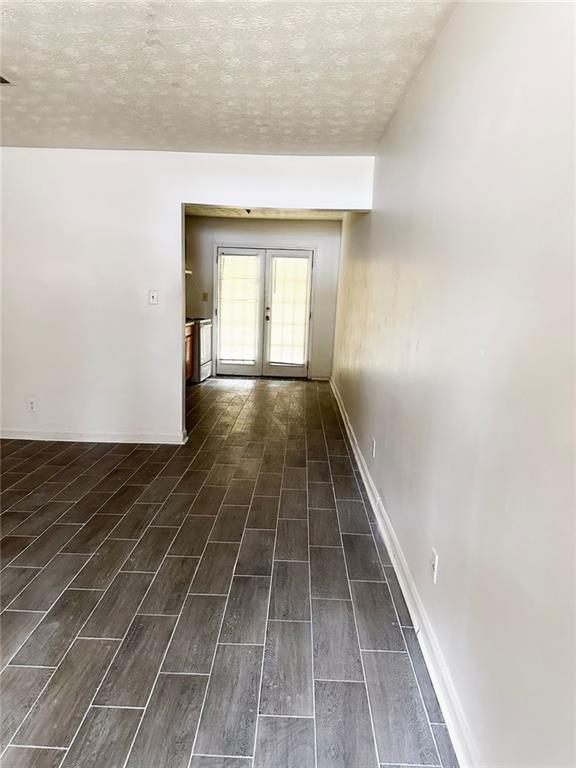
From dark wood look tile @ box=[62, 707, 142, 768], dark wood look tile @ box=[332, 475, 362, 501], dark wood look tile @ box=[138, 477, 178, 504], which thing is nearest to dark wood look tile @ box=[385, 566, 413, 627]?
dark wood look tile @ box=[332, 475, 362, 501]

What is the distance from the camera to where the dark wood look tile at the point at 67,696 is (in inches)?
52.2

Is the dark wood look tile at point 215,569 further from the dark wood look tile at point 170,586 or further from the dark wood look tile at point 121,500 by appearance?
the dark wood look tile at point 121,500

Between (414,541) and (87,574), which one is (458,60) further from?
(87,574)

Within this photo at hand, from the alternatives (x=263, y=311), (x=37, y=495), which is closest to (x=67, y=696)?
(x=37, y=495)

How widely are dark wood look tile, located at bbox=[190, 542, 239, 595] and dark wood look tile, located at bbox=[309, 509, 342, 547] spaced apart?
0.45m

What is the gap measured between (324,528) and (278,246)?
497 cm

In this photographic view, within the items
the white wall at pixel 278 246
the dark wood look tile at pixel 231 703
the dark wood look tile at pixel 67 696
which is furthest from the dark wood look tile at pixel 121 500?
the white wall at pixel 278 246

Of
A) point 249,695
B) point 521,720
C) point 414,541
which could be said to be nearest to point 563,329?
point 521,720

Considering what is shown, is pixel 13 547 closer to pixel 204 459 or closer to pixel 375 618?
pixel 204 459

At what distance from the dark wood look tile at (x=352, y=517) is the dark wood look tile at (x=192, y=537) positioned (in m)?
0.79

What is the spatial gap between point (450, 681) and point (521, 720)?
19.3 inches

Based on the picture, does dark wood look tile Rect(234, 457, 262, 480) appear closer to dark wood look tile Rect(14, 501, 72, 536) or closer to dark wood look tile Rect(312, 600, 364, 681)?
dark wood look tile Rect(14, 501, 72, 536)

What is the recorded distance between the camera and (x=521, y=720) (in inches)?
37.4

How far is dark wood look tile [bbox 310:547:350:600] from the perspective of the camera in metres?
2.00
